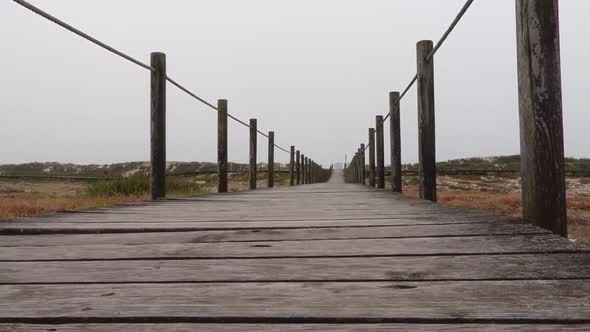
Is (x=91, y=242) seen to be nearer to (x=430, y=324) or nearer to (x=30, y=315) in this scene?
(x=30, y=315)

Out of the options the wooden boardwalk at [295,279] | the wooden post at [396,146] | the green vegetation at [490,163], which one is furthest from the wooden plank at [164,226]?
the green vegetation at [490,163]

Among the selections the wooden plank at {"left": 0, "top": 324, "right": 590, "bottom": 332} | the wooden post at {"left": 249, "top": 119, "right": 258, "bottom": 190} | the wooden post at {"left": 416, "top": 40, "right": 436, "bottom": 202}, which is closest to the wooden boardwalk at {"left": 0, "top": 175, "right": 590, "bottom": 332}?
the wooden plank at {"left": 0, "top": 324, "right": 590, "bottom": 332}

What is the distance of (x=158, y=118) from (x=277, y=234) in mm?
2210

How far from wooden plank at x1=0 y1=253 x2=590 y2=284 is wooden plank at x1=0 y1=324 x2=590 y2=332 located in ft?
0.92

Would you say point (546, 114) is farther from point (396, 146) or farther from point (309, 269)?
point (396, 146)

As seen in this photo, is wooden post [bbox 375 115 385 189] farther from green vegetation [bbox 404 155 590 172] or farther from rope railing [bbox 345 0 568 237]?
green vegetation [bbox 404 155 590 172]

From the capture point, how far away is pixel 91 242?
160 cm

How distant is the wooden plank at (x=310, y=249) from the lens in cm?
132

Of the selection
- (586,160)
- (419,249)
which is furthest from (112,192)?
(586,160)

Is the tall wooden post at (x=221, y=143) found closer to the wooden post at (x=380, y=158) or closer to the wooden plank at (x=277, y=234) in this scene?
the wooden post at (x=380, y=158)

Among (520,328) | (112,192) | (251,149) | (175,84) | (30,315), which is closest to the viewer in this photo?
(520,328)

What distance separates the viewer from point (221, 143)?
559 cm

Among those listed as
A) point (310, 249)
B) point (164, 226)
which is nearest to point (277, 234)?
point (310, 249)

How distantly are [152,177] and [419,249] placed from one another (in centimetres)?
274
